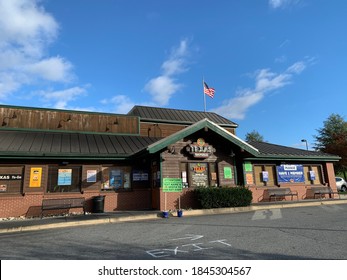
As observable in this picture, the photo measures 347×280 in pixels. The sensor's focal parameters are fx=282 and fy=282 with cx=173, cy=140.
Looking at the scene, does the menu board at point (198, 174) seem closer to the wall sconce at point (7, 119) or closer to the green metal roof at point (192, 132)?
the green metal roof at point (192, 132)

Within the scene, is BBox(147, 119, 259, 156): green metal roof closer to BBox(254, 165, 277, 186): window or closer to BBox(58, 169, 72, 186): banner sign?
BBox(254, 165, 277, 186): window

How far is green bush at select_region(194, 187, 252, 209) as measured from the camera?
1498 centimetres

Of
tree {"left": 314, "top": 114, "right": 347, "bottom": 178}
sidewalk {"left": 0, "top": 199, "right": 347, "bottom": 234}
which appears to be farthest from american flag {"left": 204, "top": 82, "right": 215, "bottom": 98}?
tree {"left": 314, "top": 114, "right": 347, "bottom": 178}

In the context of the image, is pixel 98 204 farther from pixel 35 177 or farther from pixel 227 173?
pixel 227 173

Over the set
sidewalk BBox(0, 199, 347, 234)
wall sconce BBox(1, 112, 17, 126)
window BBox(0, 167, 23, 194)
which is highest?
wall sconce BBox(1, 112, 17, 126)

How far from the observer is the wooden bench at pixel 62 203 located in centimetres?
1466

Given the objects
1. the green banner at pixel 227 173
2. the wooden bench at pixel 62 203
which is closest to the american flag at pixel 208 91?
the green banner at pixel 227 173

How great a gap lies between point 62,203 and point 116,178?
10.7 ft

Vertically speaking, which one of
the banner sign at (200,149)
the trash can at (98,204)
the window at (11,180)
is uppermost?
the banner sign at (200,149)

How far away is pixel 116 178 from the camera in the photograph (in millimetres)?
16797

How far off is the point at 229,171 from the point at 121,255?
39.0 ft

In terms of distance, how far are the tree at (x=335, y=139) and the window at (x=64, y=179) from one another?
33686 millimetres

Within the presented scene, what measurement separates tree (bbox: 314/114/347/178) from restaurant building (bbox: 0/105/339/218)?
18005 mm

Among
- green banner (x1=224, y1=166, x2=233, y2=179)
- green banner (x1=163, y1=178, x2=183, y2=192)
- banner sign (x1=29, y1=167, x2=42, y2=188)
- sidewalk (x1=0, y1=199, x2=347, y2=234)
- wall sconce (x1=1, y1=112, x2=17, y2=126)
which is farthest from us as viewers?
wall sconce (x1=1, y1=112, x2=17, y2=126)
